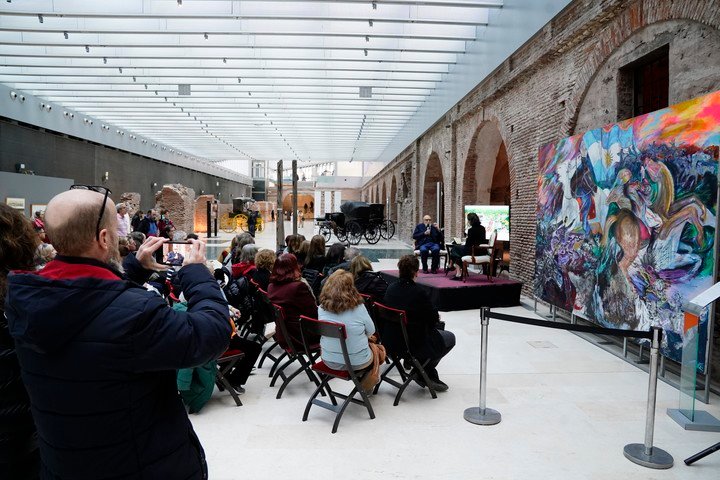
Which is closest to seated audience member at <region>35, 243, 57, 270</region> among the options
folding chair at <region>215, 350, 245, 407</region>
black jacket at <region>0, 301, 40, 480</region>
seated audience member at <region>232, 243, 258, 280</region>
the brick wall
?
folding chair at <region>215, 350, 245, 407</region>

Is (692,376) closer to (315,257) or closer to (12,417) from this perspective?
(315,257)

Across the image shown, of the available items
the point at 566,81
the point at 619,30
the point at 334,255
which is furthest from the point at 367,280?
the point at 566,81

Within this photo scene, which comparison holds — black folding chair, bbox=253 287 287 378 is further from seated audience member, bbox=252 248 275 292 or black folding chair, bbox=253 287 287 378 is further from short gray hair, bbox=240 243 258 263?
short gray hair, bbox=240 243 258 263

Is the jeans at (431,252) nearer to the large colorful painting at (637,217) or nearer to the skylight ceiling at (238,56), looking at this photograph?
the large colorful painting at (637,217)

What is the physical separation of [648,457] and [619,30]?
189 inches

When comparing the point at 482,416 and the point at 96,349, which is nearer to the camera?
the point at 96,349

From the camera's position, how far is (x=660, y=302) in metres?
4.45

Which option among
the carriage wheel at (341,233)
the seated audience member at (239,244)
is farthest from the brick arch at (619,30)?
the carriage wheel at (341,233)

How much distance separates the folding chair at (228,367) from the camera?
3.90 meters

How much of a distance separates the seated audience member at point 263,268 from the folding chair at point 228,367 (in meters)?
1.21

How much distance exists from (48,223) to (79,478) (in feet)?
2.27

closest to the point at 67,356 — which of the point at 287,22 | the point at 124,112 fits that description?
the point at 287,22

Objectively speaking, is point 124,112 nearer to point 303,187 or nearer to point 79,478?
point 79,478

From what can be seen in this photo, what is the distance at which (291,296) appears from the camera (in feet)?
13.8
